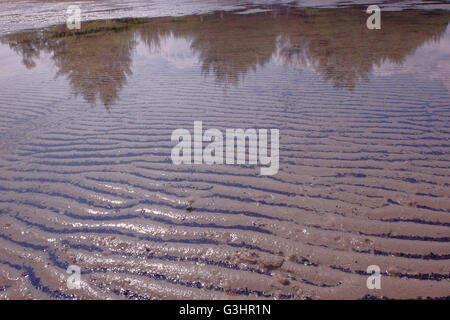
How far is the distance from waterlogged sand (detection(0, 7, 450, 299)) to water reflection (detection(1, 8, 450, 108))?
138 millimetres

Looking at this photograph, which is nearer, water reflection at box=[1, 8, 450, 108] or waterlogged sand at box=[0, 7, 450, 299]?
waterlogged sand at box=[0, 7, 450, 299]

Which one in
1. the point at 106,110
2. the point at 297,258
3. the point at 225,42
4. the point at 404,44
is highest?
the point at 225,42

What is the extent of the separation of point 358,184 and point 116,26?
1238 centimetres

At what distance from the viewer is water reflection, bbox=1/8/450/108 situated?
6.31 m

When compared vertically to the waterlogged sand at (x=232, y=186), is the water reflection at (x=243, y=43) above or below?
above

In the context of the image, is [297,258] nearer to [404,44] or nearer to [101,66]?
[101,66]

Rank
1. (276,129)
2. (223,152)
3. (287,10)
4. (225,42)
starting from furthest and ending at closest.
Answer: (287,10) → (225,42) → (276,129) → (223,152)

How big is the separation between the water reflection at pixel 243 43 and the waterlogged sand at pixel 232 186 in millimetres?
138

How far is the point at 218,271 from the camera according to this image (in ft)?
6.91

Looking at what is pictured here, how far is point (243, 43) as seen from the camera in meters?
8.70

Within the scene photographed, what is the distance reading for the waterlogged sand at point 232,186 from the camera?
6.82 feet

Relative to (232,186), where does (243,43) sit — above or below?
above

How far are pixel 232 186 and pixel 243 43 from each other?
22.5 ft

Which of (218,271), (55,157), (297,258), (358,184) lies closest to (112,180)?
(55,157)
